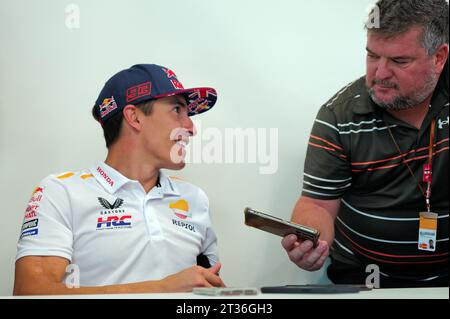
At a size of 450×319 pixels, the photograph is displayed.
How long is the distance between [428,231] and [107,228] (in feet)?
2.92

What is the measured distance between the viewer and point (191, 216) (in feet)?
6.09

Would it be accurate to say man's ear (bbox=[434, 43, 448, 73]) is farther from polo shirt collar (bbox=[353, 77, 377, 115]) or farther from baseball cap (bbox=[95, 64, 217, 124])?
baseball cap (bbox=[95, 64, 217, 124])

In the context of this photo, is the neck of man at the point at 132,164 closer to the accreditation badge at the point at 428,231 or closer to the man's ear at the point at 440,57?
the accreditation badge at the point at 428,231

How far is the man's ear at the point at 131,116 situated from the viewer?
71.1 inches

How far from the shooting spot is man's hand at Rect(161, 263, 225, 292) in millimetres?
1401

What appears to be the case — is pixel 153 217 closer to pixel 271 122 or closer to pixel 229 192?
pixel 229 192

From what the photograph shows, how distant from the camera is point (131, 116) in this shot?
5.94ft

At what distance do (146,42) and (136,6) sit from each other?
13 centimetres

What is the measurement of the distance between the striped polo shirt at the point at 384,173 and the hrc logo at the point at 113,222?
570 millimetres

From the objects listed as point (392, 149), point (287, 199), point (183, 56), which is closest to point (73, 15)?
point (183, 56)

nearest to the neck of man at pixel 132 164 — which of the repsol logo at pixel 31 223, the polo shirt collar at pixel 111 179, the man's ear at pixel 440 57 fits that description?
the polo shirt collar at pixel 111 179

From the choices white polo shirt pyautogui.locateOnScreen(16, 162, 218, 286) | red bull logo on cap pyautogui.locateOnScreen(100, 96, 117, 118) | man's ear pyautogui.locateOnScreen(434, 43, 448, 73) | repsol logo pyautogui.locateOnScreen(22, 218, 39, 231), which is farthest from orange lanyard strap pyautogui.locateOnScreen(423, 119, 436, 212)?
repsol logo pyautogui.locateOnScreen(22, 218, 39, 231)

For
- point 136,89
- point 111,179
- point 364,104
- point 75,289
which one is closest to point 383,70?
point 364,104

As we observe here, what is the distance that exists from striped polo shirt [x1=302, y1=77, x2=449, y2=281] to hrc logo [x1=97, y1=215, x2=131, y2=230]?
57 cm
